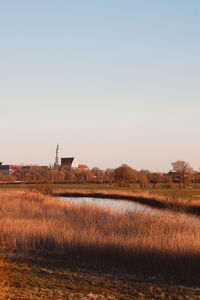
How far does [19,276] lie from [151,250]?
347cm

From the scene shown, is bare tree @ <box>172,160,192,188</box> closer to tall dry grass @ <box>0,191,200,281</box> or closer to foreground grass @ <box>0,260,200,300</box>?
tall dry grass @ <box>0,191,200,281</box>

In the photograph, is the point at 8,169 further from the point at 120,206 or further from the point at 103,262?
the point at 103,262

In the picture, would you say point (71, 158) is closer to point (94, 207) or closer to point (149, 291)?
point (94, 207)

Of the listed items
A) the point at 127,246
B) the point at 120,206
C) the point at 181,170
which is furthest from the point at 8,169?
the point at 127,246

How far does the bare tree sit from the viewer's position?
56128 mm

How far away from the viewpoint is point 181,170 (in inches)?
2227

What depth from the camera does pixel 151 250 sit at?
898 centimetres

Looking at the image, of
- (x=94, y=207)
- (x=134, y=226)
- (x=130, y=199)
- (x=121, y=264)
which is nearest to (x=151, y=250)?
(x=121, y=264)

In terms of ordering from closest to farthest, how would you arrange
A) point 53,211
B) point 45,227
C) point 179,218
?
point 45,227
point 179,218
point 53,211

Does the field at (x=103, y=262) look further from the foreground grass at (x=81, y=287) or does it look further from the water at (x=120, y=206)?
the water at (x=120, y=206)

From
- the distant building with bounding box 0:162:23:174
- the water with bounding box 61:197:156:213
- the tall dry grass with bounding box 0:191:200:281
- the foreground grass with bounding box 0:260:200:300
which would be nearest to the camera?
the foreground grass with bounding box 0:260:200:300

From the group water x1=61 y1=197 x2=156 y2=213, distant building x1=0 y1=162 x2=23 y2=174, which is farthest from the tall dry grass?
distant building x1=0 y1=162 x2=23 y2=174

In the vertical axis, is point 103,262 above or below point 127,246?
below

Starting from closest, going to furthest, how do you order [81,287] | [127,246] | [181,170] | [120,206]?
[81,287] < [127,246] < [120,206] < [181,170]
